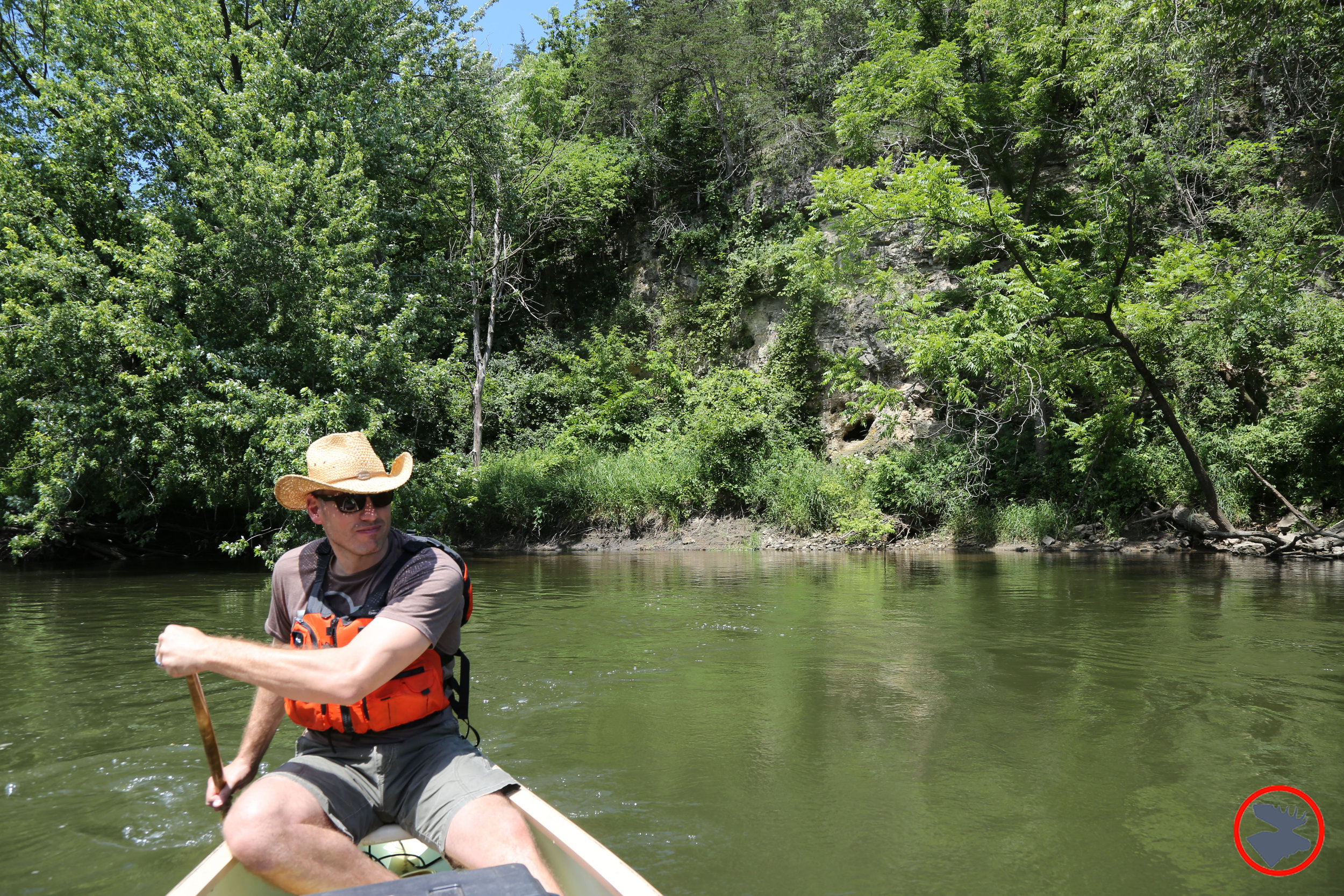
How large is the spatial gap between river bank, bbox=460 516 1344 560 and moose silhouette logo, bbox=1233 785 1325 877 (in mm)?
12336

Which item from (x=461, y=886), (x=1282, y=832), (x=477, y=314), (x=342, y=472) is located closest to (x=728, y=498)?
(x=477, y=314)

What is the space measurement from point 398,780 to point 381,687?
34 centimetres

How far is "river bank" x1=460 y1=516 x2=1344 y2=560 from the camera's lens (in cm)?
1584

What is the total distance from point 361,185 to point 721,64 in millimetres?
13864

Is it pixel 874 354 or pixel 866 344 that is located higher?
pixel 866 344

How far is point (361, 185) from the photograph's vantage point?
1491 centimetres

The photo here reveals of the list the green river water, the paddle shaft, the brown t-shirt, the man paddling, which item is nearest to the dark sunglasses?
the man paddling

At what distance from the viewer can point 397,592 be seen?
2.91 meters

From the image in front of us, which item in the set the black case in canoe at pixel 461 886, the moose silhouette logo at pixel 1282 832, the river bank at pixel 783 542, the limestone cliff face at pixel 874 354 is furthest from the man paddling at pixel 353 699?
the limestone cliff face at pixel 874 354

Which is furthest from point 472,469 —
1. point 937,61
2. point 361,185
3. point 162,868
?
point 937,61

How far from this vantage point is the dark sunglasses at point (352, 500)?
2.97 m

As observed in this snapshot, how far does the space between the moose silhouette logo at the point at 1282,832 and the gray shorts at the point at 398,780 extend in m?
2.83

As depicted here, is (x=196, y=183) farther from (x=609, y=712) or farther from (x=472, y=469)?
(x=609, y=712)

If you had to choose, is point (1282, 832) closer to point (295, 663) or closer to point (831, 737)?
point (831, 737)
